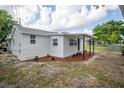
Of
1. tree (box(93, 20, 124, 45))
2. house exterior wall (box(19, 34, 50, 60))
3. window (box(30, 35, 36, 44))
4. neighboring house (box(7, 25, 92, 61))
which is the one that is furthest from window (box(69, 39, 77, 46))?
window (box(30, 35, 36, 44))

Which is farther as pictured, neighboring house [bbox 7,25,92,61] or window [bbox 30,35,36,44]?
window [bbox 30,35,36,44]

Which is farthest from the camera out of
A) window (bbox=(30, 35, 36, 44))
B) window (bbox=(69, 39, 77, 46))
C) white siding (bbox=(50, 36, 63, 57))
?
window (bbox=(69, 39, 77, 46))

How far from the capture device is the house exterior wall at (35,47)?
9586mm

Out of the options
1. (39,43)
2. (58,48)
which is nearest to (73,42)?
(58,48)

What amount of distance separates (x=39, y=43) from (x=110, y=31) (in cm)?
378

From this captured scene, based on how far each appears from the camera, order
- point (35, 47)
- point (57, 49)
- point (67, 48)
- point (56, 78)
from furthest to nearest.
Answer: point (67, 48) → point (57, 49) → point (35, 47) → point (56, 78)

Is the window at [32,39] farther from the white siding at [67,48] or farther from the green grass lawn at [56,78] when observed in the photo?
the green grass lawn at [56,78]

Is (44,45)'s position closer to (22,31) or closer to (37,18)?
(22,31)

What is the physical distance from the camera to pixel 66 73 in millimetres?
6965

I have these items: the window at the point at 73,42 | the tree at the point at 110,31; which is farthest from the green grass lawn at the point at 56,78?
the window at the point at 73,42

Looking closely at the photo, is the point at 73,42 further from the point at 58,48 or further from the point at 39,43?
the point at 39,43

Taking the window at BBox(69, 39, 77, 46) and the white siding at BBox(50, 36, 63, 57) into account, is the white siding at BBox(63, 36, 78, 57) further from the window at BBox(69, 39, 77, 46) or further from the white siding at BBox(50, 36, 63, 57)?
the white siding at BBox(50, 36, 63, 57)

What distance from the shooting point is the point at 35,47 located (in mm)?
10328

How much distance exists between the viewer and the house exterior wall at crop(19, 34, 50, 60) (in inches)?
377
